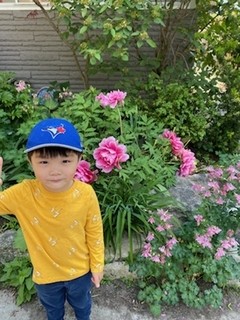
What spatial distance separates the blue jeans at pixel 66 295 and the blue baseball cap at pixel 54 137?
0.73m

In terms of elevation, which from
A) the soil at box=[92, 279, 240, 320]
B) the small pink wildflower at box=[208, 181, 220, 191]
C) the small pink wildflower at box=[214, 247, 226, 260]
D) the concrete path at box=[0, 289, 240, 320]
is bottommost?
the concrete path at box=[0, 289, 240, 320]

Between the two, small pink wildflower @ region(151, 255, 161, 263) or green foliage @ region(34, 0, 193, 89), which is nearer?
small pink wildflower @ region(151, 255, 161, 263)

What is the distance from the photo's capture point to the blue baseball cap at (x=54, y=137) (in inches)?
49.2

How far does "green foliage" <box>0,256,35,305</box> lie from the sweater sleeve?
670 mm

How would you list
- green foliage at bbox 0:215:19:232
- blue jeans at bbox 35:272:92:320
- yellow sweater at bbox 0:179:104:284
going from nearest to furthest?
yellow sweater at bbox 0:179:104:284 → blue jeans at bbox 35:272:92:320 → green foliage at bbox 0:215:19:232

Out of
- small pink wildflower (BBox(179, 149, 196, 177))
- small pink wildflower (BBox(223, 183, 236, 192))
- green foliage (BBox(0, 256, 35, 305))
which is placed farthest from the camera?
small pink wildflower (BBox(179, 149, 196, 177))

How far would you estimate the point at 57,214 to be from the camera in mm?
1446

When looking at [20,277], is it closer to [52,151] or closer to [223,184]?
[52,151]

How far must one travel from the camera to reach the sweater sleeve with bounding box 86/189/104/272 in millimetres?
1518

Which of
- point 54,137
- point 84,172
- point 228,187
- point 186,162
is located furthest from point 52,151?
point 186,162

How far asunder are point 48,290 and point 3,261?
2.49 feet

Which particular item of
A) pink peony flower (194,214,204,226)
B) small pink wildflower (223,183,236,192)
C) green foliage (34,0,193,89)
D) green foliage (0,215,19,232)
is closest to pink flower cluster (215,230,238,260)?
pink peony flower (194,214,204,226)

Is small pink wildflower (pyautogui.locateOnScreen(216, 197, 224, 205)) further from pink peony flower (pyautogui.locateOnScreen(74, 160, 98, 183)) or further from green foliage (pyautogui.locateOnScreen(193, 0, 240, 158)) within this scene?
green foliage (pyautogui.locateOnScreen(193, 0, 240, 158))

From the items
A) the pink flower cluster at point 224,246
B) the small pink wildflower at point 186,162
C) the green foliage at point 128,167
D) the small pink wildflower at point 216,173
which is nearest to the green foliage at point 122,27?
the green foliage at point 128,167
